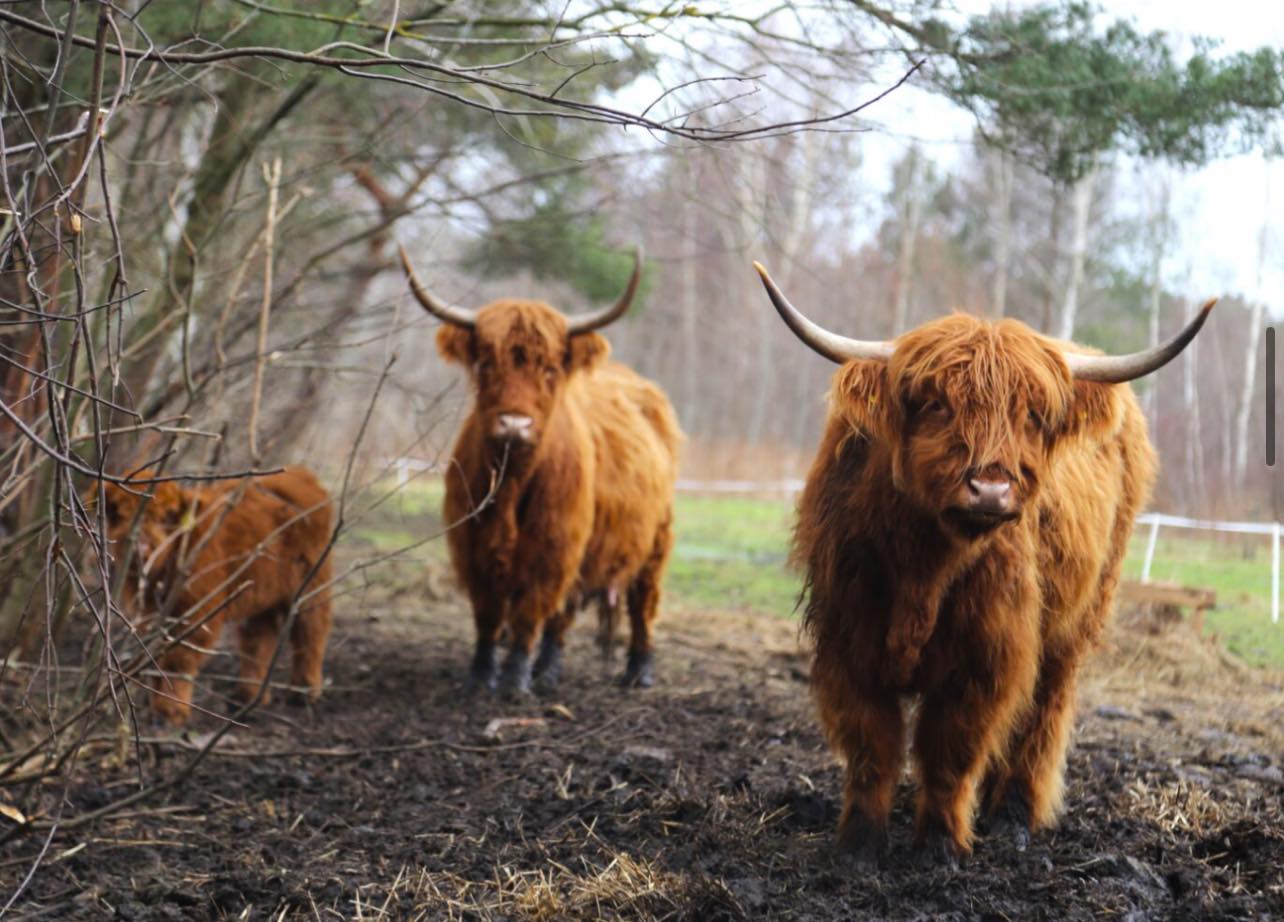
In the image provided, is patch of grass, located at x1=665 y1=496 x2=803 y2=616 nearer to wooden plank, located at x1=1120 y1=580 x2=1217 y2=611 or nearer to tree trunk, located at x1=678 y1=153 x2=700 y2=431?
wooden plank, located at x1=1120 y1=580 x2=1217 y2=611

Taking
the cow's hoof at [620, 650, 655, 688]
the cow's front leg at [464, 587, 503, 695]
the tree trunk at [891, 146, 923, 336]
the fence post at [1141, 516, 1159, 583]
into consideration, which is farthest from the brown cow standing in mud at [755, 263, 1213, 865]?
the tree trunk at [891, 146, 923, 336]

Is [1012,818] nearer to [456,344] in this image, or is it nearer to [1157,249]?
[456,344]

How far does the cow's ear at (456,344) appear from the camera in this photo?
19.2 ft

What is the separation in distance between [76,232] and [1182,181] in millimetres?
10794

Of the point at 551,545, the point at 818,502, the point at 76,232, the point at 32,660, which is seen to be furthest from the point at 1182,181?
the point at 76,232

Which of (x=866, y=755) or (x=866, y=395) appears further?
(x=866, y=755)

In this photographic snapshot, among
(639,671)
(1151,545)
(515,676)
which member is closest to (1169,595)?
(1151,545)

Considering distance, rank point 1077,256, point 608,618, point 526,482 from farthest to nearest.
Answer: point 1077,256
point 608,618
point 526,482

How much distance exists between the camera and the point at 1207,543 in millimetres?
8484

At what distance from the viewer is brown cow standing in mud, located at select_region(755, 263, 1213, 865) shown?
3.10 m

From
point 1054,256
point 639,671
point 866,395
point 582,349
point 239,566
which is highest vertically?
point 1054,256

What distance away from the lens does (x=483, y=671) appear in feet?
19.5

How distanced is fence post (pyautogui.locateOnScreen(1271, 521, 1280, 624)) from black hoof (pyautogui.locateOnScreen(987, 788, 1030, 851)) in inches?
156

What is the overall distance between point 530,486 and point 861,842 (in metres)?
2.87
